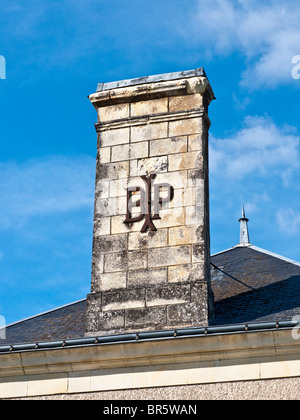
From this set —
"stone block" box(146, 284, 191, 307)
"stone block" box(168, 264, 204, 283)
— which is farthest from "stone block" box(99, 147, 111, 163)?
"stone block" box(146, 284, 191, 307)

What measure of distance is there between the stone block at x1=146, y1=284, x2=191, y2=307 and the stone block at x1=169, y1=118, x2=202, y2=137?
5.70 ft

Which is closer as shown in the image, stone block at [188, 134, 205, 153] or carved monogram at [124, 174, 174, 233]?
carved monogram at [124, 174, 174, 233]

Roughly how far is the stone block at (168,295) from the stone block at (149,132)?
1.75 meters

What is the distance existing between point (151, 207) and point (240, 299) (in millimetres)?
1391

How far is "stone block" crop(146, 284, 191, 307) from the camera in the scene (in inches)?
324

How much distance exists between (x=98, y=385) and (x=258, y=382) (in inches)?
60.7

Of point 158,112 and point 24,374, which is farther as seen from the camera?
point 158,112

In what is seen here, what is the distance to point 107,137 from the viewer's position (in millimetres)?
9266

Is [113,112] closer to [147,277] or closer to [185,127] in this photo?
[185,127]

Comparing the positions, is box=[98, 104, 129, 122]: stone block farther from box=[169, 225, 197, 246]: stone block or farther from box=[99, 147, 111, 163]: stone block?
box=[169, 225, 197, 246]: stone block

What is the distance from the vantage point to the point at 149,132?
9070 mm

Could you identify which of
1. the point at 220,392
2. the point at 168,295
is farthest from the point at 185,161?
the point at 220,392

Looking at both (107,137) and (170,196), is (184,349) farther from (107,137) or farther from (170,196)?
(107,137)
